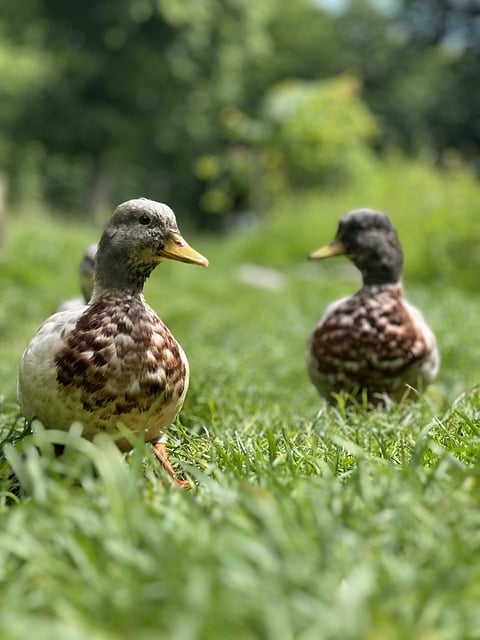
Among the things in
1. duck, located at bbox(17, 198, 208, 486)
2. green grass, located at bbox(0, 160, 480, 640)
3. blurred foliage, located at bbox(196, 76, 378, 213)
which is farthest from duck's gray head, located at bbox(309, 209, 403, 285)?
blurred foliage, located at bbox(196, 76, 378, 213)

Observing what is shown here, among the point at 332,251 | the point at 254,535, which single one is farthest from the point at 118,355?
the point at 332,251

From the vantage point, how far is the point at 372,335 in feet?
9.91

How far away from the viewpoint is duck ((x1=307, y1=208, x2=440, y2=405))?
→ 3.01 metres

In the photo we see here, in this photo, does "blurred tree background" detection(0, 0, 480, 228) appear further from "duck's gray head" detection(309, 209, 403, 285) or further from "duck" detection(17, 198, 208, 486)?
"duck" detection(17, 198, 208, 486)

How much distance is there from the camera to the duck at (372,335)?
9.89ft

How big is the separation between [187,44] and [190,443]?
17955mm

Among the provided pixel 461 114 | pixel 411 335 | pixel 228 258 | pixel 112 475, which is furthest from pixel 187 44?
pixel 112 475

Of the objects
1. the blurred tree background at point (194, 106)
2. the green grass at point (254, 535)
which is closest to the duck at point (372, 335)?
the green grass at point (254, 535)

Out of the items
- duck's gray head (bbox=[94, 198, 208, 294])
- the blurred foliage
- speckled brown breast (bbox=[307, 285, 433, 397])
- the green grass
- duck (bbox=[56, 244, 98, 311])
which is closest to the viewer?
the green grass

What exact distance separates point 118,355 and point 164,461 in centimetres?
31

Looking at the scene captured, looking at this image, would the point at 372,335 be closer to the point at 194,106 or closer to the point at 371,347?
the point at 371,347

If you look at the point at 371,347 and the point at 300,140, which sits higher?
the point at 300,140

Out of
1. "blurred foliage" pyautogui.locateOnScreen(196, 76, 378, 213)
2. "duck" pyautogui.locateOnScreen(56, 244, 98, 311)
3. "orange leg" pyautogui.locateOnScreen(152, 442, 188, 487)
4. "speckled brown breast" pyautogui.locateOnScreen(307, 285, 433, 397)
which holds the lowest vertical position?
"orange leg" pyautogui.locateOnScreen(152, 442, 188, 487)

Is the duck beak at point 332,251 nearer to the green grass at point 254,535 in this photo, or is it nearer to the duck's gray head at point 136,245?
the green grass at point 254,535
